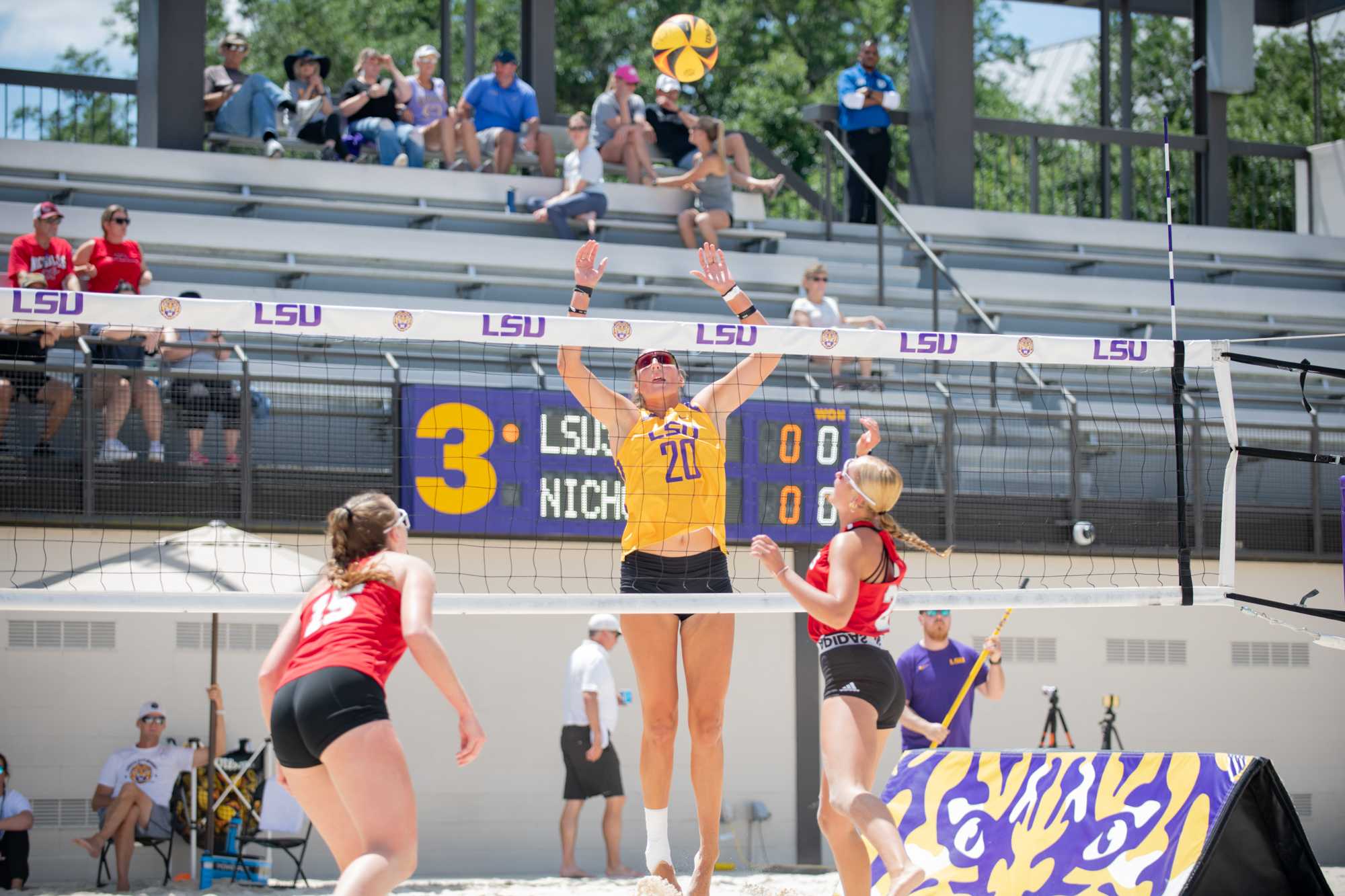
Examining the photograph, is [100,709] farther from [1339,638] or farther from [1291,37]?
[1291,37]

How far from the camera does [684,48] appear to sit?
12.4 m

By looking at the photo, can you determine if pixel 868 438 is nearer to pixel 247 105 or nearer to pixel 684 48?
pixel 684 48

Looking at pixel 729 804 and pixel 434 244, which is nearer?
pixel 729 804

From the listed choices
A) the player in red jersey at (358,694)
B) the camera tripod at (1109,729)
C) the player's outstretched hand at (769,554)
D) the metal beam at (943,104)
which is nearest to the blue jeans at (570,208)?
the metal beam at (943,104)

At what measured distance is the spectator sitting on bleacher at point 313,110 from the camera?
12844mm

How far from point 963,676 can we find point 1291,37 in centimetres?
2922

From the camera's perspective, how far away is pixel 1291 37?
33.2 meters

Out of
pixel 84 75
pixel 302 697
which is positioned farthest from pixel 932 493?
pixel 84 75

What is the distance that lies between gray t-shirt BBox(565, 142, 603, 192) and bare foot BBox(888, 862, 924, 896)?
872 centimetres

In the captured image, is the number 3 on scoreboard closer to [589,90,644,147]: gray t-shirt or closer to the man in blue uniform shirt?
[589,90,644,147]: gray t-shirt

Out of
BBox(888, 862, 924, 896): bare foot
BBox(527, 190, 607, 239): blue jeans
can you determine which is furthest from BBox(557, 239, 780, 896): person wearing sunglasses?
BBox(527, 190, 607, 239): blue jeans

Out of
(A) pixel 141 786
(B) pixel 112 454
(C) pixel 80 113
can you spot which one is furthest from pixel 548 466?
(C) pixel 80 113

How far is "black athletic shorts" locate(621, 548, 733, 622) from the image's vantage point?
561 cm

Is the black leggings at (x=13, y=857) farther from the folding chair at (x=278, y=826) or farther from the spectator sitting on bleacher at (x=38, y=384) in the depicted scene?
the spectator sitting on bleacher at (x=38, y=384)
